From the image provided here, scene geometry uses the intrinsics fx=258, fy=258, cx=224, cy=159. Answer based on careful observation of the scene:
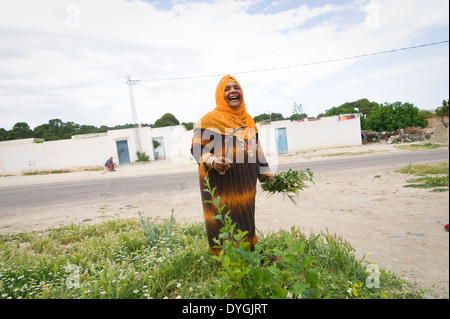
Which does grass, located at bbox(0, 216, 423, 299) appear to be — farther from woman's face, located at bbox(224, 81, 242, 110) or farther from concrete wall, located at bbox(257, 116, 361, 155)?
concrete wall, located at bbox(257, 116, 361, 155)

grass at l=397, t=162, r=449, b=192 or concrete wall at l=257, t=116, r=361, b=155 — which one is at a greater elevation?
concrete wall at l=257, t=116, r=361, b=155

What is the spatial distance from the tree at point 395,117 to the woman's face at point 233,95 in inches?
1011

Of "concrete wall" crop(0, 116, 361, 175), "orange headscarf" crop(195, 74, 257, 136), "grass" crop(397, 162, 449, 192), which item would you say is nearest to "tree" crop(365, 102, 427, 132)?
"concrete wall" crop(0, 116, 361, 175)

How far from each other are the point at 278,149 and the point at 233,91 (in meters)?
19.7

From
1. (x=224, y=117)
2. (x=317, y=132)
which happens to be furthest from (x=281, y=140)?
(x=224, y=117)

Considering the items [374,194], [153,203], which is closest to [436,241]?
[374,194]

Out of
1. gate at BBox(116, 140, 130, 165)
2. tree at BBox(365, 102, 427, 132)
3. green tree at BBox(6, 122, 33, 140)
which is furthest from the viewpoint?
tree at BBox(365, 102, 427, 132)

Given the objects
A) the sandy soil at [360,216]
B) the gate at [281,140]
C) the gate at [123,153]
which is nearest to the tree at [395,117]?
the gate at [281,140]

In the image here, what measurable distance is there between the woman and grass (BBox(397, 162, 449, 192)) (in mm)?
5574

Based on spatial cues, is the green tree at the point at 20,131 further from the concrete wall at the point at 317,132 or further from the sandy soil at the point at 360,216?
the concrete wall at the point at 317,132

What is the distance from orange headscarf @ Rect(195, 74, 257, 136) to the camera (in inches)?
85.1

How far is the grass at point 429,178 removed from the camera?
6064 millimetres

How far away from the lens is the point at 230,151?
2.19 m
